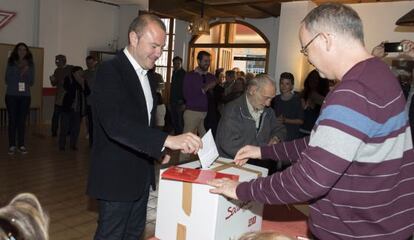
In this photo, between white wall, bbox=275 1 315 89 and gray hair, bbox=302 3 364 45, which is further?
white wall, bbox=275 1 315 89

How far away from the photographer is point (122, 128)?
1.60 meters

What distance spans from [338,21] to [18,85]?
5002mm

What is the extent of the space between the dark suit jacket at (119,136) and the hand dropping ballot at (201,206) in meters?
0.19

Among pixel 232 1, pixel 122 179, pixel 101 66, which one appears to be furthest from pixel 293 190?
pixel 232 1

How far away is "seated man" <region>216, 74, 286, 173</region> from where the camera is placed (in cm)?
245

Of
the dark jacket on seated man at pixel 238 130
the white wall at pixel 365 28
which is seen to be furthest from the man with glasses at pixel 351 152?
the white wall at pixel 365 28

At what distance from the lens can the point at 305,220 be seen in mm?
1990

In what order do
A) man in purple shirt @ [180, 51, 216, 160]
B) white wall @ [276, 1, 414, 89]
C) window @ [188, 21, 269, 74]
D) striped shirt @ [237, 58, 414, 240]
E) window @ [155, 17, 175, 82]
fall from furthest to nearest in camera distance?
window @ [155, 17, 175, 82] → window @ [188, 21, 269, 74] → white wall @ [276, 1, 414, 89] → man in purple shirt @ [180, 51, 216, 160] → striped shirt @ [237, 58, 414, 240]

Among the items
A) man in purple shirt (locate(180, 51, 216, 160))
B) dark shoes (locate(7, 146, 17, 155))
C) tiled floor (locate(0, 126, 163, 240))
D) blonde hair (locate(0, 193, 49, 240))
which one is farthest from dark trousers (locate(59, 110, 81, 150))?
blonde hair (locate(0, 193, 49, 240))

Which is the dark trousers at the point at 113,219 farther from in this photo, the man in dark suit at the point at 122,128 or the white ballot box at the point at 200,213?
the white ballot box at the point at 200,213

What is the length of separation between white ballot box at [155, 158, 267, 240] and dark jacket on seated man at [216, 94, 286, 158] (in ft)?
2.68

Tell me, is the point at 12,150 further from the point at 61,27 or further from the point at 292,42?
the point at 292,42

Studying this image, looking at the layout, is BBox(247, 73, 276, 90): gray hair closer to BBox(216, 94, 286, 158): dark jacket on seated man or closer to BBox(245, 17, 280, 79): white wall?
BBox(216, 94, 286, 158): dark jacket on seated man

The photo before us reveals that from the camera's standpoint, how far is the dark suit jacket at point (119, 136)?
1.61 m
